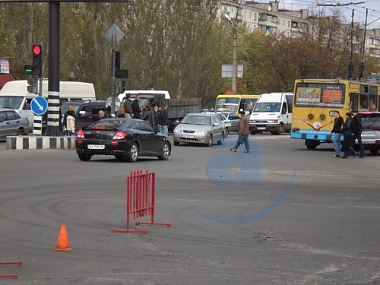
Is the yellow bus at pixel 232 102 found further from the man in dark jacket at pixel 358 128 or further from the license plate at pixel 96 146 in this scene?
the license plate at pixel 96 146

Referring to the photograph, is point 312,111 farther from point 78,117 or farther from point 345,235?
point 345,235

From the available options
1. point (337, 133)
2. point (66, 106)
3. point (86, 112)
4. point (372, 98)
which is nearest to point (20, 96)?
point (66, 106)

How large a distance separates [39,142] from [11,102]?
11.5 meters

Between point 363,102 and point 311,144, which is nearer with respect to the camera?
point 363,102

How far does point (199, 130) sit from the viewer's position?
1467 inches

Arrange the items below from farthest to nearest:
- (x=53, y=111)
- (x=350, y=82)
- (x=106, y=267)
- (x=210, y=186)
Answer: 1. (x=350, y=82)
2. (x=53, y=111)
3. (x=210, y=186)
4. (x=106, y=267)

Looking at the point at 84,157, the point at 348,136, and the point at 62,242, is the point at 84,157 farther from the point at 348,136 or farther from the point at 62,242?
the point at 62,242

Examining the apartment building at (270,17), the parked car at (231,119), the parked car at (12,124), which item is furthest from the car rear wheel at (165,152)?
the apartment building at (270,17)

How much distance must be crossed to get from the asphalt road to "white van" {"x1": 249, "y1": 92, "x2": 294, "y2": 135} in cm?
3057

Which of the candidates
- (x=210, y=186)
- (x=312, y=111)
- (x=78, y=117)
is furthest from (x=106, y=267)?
(x=78, y=117)

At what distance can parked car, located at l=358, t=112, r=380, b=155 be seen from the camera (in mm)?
34094

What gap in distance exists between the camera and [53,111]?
33531 mm

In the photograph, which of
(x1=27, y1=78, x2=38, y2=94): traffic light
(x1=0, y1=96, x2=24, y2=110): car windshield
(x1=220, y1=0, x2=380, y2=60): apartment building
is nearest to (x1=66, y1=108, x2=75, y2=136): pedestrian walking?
(x1=27, y1=78, x2=38, y2=94): traffic light

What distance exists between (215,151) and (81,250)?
Answer: 79.9 ft
